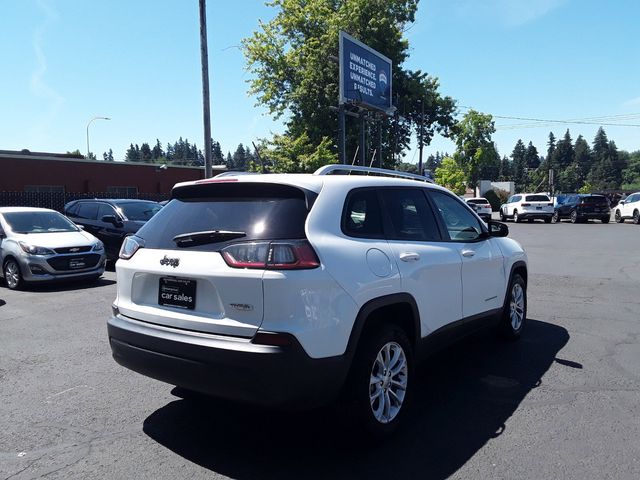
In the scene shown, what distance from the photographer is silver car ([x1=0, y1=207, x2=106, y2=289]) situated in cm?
1000

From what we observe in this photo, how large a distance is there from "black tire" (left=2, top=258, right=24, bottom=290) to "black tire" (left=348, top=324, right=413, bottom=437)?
347 inches

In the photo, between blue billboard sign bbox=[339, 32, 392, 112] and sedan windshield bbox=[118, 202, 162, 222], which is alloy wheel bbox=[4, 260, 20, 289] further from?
blue billboard sign bbox=[339, 32, 392, 112]

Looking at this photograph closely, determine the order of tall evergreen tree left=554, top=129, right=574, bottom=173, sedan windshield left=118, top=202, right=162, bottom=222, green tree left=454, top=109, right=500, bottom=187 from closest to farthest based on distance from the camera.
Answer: sedan windshield left=118, top=202, right=162, bottom=222 < green tree left=454, top=109, right=500, bottom=187 < tall evergreen tree left=554, top=129, right=574, bottom=173

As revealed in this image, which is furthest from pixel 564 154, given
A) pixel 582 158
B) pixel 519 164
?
pixel 519 164

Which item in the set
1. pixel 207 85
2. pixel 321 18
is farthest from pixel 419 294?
pixel 321 18

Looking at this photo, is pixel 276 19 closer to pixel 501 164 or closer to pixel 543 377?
pixel 543 377

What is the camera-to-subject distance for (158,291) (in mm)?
3672

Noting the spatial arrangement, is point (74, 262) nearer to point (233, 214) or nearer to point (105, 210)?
point (105, 210)

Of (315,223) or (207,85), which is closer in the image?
(315,223)

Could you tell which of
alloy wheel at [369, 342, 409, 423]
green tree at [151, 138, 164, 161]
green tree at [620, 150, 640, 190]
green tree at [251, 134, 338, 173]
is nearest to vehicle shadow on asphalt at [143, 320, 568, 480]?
alloy wheel at [369, 342, 409, 423]

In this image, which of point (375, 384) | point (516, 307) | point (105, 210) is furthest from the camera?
point (105, 210)

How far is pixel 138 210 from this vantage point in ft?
45.4

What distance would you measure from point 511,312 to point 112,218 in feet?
32.3

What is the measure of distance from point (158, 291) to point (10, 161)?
32.4 m
